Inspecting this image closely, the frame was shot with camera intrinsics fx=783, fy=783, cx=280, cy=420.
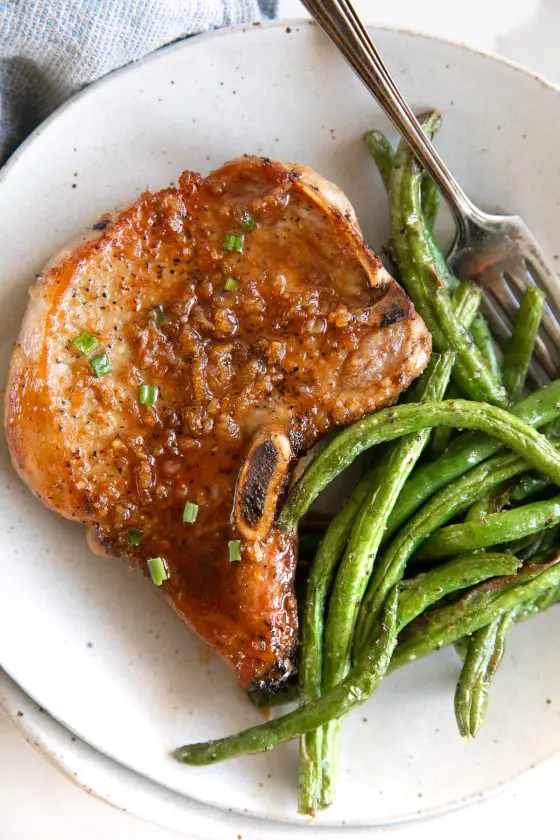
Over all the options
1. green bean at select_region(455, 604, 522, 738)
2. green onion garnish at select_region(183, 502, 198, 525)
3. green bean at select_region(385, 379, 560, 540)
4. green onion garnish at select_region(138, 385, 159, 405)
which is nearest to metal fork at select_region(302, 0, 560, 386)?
green bean at select_region(385, 379, 560, 540)

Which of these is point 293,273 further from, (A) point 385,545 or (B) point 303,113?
(A) point 385,545

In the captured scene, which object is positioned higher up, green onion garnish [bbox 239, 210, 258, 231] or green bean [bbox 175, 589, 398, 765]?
green onion garnish [bbox 239, 210, 258, 231]

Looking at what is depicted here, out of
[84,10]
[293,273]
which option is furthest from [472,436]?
[84,10]

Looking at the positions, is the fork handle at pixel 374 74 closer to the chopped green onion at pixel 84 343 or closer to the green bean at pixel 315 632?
the green bean at pixel 315 632

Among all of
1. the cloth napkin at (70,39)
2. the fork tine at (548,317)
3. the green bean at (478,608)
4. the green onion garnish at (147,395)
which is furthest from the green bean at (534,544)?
the cloth napkin at (70,39)

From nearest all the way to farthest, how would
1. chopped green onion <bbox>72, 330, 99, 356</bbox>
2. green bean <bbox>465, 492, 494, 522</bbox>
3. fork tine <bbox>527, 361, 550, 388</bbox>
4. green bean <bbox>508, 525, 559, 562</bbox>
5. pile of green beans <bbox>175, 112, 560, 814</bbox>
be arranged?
1. chopped green onion <bbox>72, 330, 99, 356</bbox>
2. pile of green beans <bbox>175, 112, 560, 814</bbox>
3. green bean <bbox>465, 492, 494, 522</bbox>
4. green bean <bbox>508, 525, 559, 562</bbox>
5. fork tine <bbox>527, 361, 550, 388</bbox>

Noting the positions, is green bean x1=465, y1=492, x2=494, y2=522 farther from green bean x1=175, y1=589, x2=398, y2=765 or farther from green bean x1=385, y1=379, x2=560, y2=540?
green bean x1=175, y1=589, x2=398, y2=765

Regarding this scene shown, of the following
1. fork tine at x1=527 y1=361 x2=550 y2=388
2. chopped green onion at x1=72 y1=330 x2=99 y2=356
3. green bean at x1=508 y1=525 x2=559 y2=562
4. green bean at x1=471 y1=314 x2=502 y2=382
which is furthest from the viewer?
fork tine at x1=527 y1=361 x2=550 y2=388
